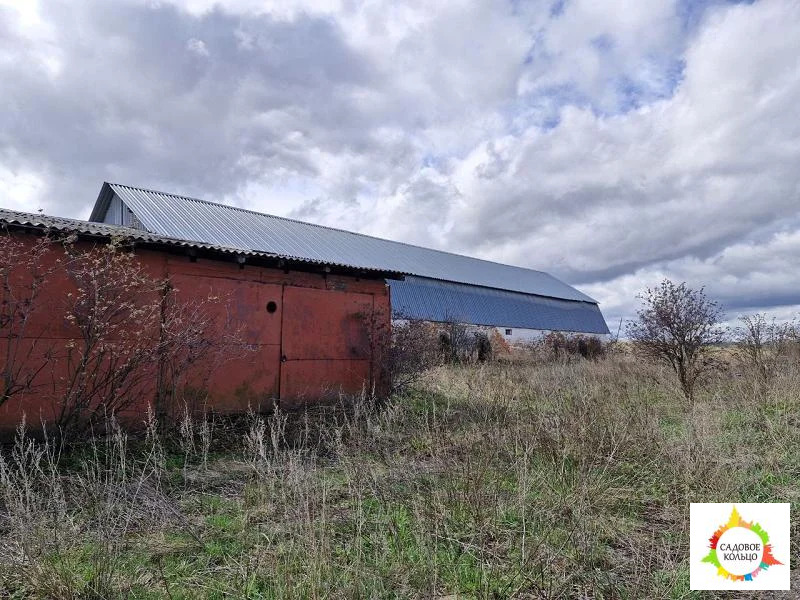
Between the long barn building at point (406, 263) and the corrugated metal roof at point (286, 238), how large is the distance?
0.04 metres

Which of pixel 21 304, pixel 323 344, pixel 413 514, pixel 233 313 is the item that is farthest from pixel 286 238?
pixel 413 514

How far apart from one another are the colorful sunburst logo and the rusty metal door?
254 inches

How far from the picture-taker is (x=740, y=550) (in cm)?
332

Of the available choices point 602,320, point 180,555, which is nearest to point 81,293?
point 180,555

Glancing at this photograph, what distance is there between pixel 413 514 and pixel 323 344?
6252 mm

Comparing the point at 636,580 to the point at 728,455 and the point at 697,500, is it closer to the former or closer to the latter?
the point at 697,500

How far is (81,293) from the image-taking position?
256 inches

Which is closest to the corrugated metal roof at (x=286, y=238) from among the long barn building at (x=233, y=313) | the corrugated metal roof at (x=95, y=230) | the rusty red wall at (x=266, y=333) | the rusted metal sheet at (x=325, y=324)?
the long barn building at (x=233, y=313)

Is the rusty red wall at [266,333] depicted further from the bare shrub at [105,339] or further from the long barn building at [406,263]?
the long barn building at [406,263]

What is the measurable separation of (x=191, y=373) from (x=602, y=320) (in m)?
42.1

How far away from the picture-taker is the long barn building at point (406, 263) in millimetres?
18812

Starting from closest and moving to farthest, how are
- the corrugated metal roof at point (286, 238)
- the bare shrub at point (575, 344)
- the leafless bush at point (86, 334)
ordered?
the leafless bush at point (86, 334), the corrugated metal roof at point (286, 238), the bare shrub at point (575, 344)

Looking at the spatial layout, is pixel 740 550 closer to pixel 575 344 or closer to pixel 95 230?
pixel 95 230

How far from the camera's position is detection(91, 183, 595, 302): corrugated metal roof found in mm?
18375
